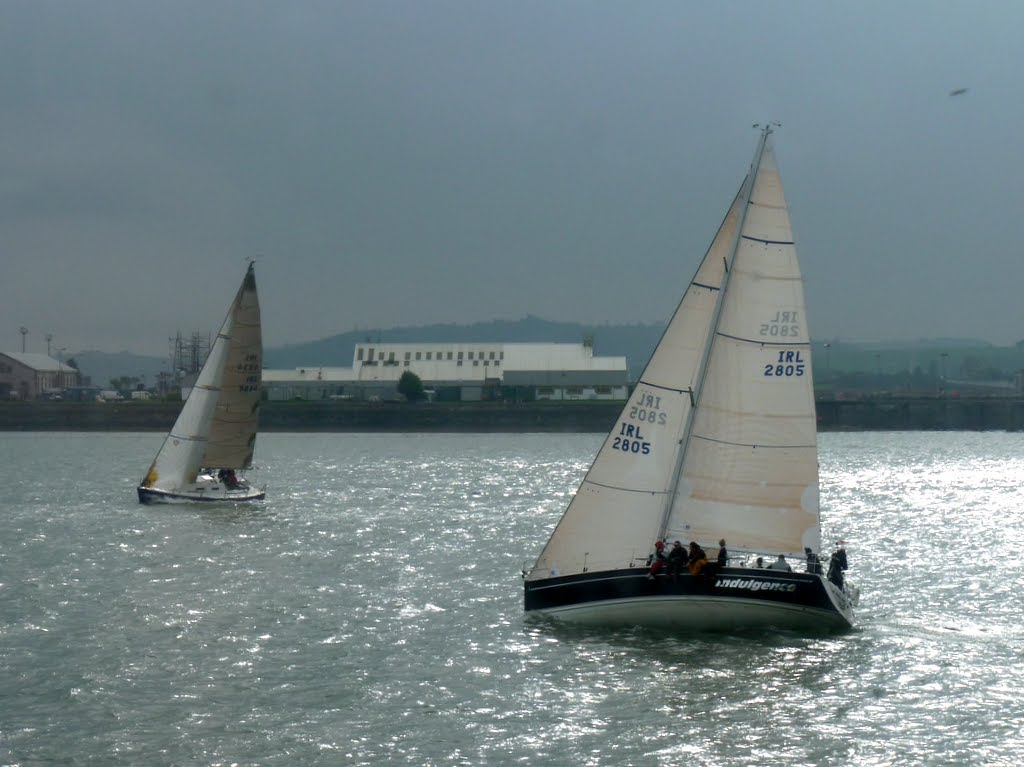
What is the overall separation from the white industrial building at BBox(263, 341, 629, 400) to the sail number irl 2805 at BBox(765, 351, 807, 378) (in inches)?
5366

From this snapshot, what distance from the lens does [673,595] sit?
26.9 m

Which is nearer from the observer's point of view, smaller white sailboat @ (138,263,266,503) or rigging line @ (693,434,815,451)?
rigging line @ (693,434,815,451)

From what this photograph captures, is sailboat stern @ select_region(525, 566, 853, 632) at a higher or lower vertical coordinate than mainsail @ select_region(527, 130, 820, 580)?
lower

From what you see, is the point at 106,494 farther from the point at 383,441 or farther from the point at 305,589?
the point at 383,441

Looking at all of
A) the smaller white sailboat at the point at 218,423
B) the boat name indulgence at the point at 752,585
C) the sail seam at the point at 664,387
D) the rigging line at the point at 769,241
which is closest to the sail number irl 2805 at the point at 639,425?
the sail seam at the point at 664,387

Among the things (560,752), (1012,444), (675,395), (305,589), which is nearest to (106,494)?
(305,589)

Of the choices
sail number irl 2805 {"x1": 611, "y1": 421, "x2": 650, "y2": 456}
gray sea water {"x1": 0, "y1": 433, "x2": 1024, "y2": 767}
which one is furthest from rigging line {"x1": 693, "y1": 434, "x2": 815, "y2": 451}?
gray sea water {"x1": 0, "y1": 433, "x2": 1024, "y2": 767}

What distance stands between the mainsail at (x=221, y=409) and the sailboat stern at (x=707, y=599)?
31633 millimetres

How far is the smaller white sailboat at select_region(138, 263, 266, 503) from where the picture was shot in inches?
2221

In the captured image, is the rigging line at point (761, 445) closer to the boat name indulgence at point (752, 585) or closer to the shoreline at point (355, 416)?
the boat name indulgence at point (752, 585)

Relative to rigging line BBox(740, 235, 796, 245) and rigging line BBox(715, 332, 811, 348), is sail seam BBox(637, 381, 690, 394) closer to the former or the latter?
rigging line BBox(715, 332, 811, 348)

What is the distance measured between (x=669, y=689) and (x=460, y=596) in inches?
435

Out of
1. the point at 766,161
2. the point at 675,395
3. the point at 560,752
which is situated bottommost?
the point at 560,752

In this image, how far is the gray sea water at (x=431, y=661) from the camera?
20734mm
